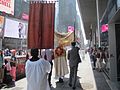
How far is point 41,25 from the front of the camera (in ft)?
18.9

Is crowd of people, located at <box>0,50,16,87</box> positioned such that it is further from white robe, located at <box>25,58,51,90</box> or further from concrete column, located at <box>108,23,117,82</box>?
white robe, located at <box>25,58,51,90</box>

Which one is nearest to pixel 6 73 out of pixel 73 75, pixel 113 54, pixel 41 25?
pixel 73 75

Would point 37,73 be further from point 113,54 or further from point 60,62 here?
point 113,54

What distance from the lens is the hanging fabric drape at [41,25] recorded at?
5.71 metres

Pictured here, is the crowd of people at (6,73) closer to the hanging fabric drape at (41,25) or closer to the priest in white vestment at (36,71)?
the hanging fabric drape at (41,25)

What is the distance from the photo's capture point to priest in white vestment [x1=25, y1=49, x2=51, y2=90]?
17.7ft

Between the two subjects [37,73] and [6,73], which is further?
[6,73]

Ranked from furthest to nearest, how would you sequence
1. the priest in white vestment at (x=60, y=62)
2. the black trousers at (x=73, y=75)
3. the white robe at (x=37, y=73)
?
the priest in white vestment at (x=60, y=62) → the black trousers at (x=73, y=75) → the white robe at (x=37, y=73)

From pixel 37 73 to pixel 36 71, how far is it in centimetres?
5

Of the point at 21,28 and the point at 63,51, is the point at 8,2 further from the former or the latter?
the point at 63,51

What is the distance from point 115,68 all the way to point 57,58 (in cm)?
280

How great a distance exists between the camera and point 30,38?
5.88m

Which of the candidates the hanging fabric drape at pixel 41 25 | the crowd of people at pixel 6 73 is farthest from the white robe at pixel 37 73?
the crowd of people at pixel 6 73

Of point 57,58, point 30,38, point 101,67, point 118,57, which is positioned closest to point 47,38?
point 30,38
